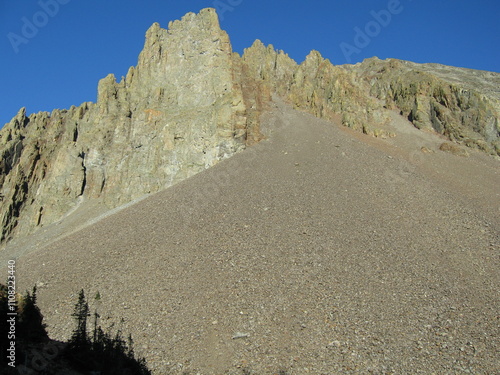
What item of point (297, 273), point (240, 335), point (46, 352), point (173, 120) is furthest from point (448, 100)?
point (46, 352)

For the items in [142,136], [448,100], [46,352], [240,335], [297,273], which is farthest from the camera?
[448,100]

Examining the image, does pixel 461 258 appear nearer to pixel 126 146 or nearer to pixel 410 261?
pixel 410 261

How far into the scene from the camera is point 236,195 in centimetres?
2755

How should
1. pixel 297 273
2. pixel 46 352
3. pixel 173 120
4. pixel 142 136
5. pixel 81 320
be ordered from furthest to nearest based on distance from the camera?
pixel 142 136 → pixel 173 120 → pixel 297 273 → pixel 81 320 → pixel 46 352

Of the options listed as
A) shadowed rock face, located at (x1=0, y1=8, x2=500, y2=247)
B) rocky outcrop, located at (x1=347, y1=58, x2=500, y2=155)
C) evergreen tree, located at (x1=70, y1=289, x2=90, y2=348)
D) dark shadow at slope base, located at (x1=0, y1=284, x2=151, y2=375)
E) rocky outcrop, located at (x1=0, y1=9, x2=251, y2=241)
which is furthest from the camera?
rocky outcrop, located at (x1=347, y1=58, x2=500, y2=155)

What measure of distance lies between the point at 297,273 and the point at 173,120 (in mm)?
27093

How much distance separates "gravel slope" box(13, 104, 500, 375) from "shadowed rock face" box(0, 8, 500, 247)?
8.45m

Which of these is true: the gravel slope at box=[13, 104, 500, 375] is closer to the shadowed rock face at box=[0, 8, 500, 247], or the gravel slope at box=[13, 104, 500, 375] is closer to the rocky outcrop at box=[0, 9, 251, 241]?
the rocky outcrop at box=[0, 9, 251, 241]

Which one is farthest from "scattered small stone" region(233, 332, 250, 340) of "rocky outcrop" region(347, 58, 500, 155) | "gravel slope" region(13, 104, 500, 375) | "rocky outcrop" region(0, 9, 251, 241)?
"rocky outcrop" region(347, 58, 500, 155)

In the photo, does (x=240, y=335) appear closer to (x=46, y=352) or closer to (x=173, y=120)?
(x=46, y=352)

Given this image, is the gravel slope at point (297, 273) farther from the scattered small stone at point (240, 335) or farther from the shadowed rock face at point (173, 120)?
the shadowed rock face at point (173, 120)

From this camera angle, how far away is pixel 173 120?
132 ft

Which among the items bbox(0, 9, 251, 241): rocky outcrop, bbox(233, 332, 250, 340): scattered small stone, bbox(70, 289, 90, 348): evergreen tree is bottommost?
bbox(233, 332, 250, 340): scattered small stone

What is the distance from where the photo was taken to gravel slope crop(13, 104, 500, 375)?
13469 millimetres
